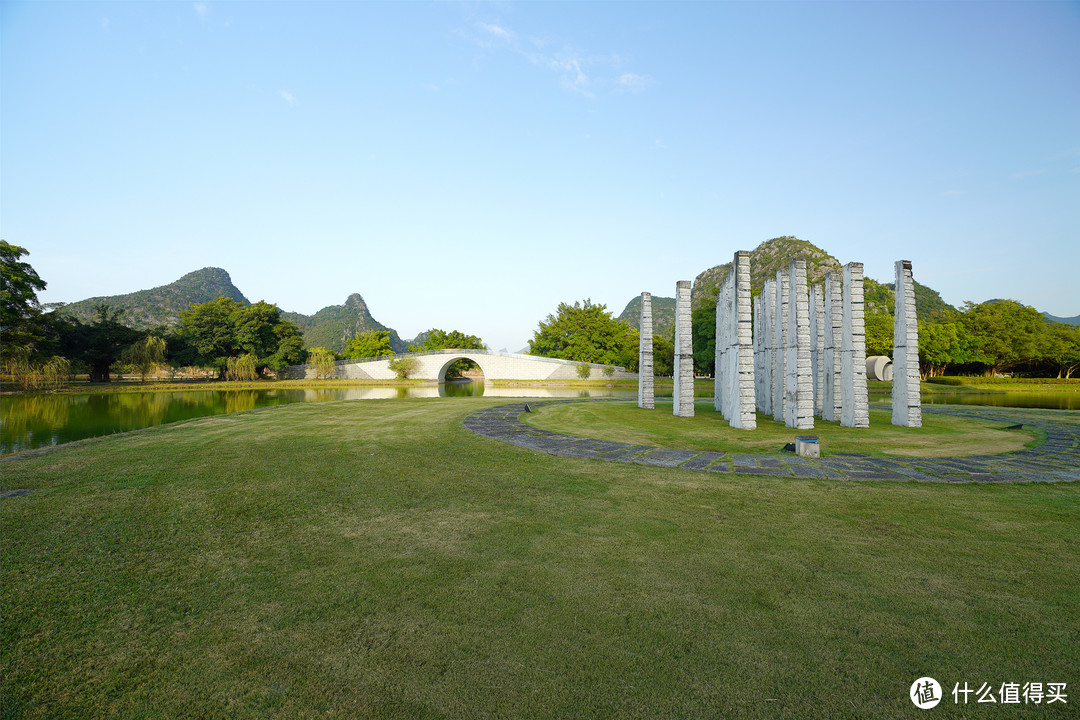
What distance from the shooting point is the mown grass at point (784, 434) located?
966 cm

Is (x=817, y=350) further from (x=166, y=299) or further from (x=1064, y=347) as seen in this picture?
(x=166, y=299)

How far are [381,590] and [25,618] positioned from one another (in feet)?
7.73

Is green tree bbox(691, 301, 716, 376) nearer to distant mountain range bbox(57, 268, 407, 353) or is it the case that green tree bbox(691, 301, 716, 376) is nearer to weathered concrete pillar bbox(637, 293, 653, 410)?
weathered concrete pillar bbox(637, 293, 653, 410)

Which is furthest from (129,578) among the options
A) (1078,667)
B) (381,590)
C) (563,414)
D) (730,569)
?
(563,414)

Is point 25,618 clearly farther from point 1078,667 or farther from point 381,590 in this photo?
point 1078,667

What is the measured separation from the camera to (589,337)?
229ft

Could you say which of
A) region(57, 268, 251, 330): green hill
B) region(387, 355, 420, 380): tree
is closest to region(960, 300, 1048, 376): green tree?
region(387, 355, 420, 380): tree

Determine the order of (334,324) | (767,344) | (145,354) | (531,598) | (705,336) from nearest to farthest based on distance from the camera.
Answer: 1. (531,598)
2. (767,344)
3. (145,354)
4. (705,336)
5. (334,324)

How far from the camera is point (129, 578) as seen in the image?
3.90m

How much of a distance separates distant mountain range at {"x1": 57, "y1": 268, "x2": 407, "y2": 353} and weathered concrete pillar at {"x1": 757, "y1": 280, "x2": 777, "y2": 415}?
360 ft

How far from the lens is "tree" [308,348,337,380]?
66562 millimetres

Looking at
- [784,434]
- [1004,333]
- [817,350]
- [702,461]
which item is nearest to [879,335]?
[1004,333]

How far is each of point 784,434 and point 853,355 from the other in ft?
13.7

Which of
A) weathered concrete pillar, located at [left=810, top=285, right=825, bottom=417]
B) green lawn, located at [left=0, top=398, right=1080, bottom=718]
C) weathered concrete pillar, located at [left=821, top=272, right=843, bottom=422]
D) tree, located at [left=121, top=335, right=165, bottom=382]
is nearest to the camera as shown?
green lawn, located at [left=0, top=398, right=1080, bottom=718]
